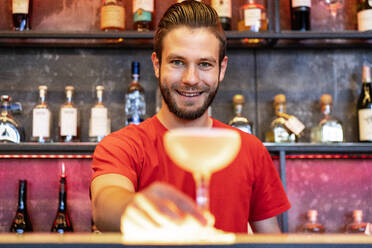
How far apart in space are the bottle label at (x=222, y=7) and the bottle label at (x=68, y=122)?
609mm

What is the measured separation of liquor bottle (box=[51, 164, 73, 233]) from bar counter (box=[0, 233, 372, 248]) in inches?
49.5

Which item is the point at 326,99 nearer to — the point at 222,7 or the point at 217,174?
the point at 222,7

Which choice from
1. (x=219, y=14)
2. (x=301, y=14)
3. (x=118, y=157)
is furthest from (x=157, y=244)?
(x=301, y=14)

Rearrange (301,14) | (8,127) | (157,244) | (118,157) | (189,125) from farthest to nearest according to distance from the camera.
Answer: (301,14) < (8,127) < (189,125) < (118,157) < (157,244)

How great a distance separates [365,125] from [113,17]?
0.95 metres

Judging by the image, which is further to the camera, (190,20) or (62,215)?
(62,215)

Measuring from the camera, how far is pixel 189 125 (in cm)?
111

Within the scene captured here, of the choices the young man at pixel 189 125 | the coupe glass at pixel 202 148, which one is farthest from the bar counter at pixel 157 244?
the young man at pixel 189 125

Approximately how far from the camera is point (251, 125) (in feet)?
5.50

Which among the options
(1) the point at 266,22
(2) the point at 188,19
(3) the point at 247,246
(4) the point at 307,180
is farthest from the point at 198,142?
(4) the point at 307,180

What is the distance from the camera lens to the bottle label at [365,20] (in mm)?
1645

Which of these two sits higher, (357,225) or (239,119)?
(239,119)

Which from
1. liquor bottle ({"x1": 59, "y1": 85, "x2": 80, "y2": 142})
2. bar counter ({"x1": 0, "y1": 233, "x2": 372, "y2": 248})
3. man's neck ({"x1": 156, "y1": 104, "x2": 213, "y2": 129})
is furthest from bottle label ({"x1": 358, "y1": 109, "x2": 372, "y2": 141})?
bar counter ({"x1": 0, "y1": 233, "x2": 372, "y2": 248})

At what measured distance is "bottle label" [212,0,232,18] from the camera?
164cm
